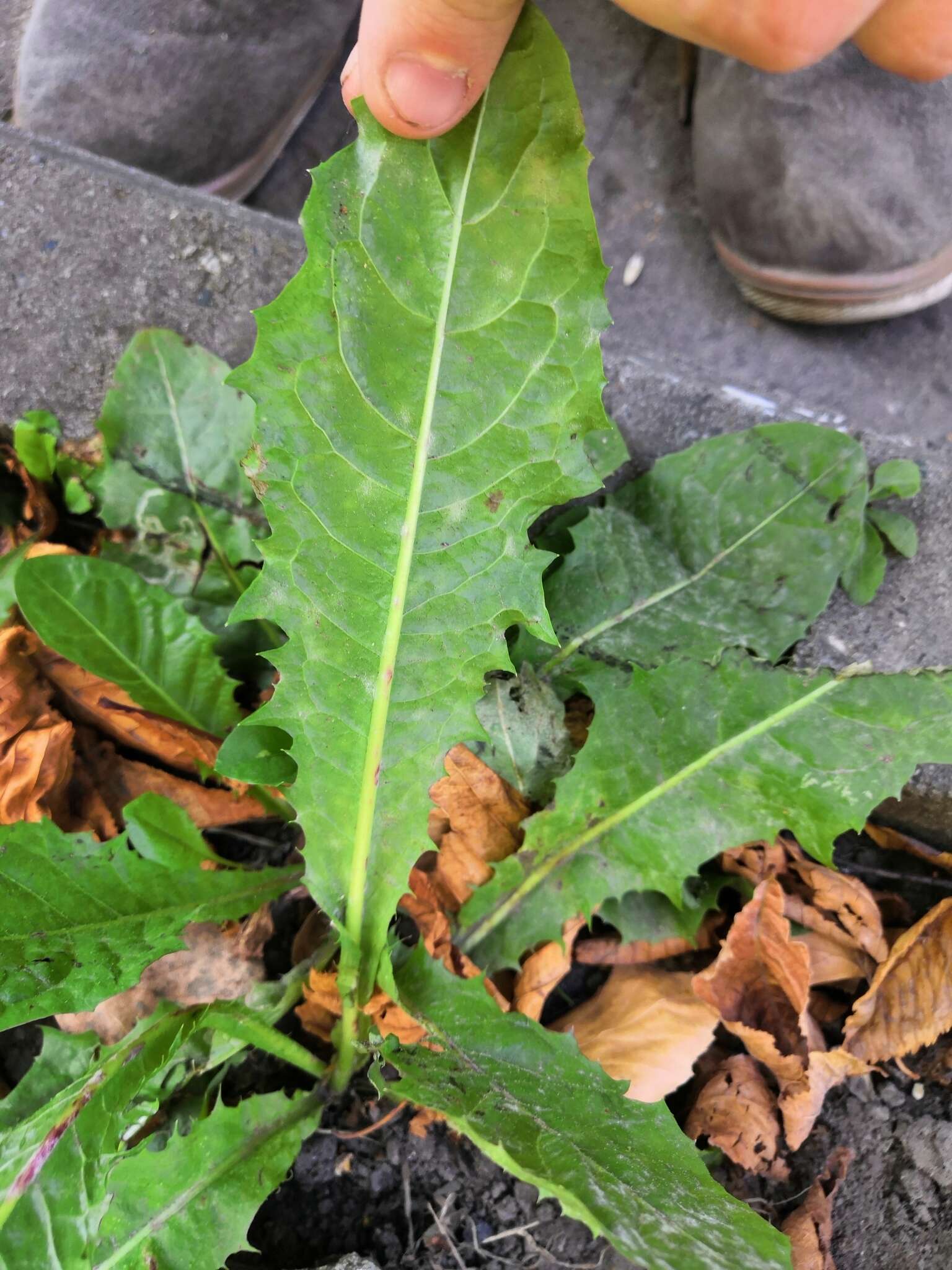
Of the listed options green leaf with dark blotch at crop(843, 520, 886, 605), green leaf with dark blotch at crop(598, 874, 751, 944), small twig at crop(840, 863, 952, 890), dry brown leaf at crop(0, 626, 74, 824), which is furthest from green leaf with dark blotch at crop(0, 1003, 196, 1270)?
green leaf with dark blotch at crop(843, 520, 886, 605)

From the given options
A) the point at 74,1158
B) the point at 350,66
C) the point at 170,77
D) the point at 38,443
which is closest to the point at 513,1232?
the point at 74,1158

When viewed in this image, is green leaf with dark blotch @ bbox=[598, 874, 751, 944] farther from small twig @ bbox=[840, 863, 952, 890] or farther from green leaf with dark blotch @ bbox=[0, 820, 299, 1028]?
green leaf with dark blotch @ bbox=[0, 820, 299, 1028]

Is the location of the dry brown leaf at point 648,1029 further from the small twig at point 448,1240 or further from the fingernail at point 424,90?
the fingernail at point 424,90

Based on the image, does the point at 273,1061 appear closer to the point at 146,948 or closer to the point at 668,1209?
the point at 146,948

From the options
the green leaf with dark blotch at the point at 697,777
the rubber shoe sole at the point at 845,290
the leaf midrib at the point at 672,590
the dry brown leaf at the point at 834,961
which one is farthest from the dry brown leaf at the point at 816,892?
the rubber shoe sole at the point at 845,290

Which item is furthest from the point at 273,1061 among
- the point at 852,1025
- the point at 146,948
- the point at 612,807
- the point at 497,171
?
the point at 497,171

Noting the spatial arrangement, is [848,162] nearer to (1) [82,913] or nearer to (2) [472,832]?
(2) [472,832]
